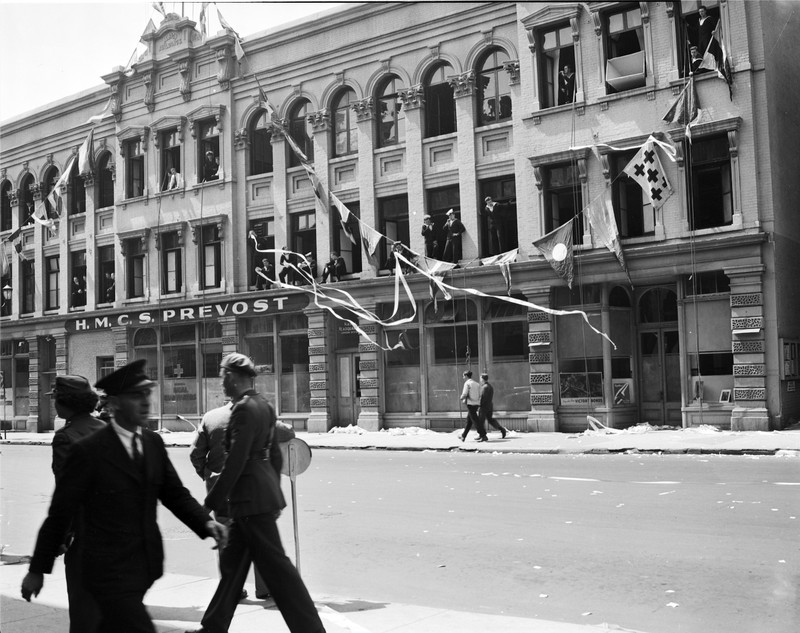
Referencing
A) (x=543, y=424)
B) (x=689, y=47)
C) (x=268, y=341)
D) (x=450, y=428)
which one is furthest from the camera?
(x=268, y=341)

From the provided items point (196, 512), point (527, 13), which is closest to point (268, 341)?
point (527, 13)

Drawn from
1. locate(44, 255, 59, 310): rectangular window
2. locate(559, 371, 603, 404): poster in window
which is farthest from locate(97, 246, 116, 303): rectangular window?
locate(559, 371, 603, 404): poster in window

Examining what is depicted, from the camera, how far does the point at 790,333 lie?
22.0m

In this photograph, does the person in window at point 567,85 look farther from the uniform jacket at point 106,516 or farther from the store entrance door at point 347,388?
the uniform jacket at point 106,516

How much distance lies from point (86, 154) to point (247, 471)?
98.2 feet

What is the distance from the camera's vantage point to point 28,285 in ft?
127

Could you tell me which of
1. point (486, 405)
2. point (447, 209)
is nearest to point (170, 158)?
point (447, 209)

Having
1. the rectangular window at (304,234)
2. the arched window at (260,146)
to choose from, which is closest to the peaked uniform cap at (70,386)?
the rectangular window at (304,234)

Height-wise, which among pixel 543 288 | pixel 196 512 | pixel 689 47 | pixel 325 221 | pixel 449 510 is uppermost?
pixel 689 47

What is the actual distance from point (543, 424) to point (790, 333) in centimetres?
631

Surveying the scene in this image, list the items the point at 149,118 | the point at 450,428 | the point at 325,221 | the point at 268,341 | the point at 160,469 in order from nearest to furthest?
the point at 160,469, the point at 450,428, the point at 325,221, the point at 268,341, the point at 149,118

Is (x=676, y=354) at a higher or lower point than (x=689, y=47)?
lower

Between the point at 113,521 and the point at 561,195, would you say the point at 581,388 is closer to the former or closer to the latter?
the point at 561,195

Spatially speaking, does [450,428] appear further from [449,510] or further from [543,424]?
[449,510]
